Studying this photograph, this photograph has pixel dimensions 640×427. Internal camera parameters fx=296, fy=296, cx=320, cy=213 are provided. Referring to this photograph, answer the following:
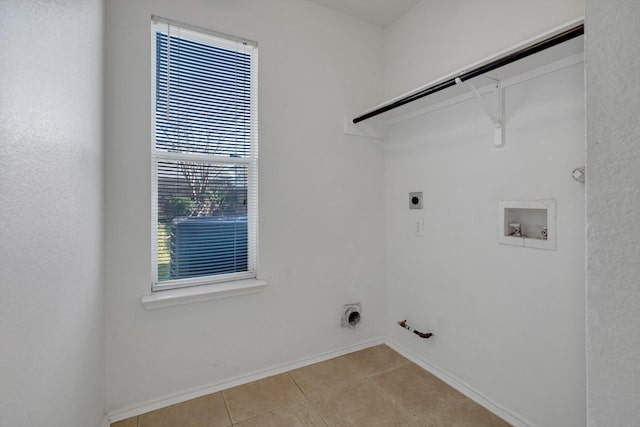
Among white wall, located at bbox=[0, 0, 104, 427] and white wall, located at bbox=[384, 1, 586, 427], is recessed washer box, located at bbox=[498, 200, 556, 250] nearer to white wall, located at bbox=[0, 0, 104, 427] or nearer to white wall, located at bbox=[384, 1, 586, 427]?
white wall, located at bbox=[384, 1, 586, 427]

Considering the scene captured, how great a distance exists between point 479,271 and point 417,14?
193 centimetres

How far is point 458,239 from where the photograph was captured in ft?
6.42

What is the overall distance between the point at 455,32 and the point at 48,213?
2.37 metres

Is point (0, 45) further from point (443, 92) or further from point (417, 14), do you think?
point (417, 14)

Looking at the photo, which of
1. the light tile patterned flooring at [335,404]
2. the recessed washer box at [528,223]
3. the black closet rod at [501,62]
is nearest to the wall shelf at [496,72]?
the black closet rod at [501,62]

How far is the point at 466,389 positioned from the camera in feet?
6.17

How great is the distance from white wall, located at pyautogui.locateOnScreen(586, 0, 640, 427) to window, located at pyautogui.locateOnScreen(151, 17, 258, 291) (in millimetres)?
1840

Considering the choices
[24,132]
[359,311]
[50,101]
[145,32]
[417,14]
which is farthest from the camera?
[359,311]

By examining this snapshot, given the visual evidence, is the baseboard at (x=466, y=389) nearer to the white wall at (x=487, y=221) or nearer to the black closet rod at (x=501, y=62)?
the white wall at (x=487, y=221)

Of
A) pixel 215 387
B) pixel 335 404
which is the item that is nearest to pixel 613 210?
pixel 335 404

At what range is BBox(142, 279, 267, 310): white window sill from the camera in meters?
1.74

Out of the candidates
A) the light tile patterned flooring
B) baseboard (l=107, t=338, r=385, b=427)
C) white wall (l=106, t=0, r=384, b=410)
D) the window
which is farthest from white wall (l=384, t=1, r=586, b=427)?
the window

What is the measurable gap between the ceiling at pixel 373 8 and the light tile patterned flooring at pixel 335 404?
2.74 m

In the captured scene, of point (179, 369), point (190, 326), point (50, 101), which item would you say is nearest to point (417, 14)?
point (50, 101)
